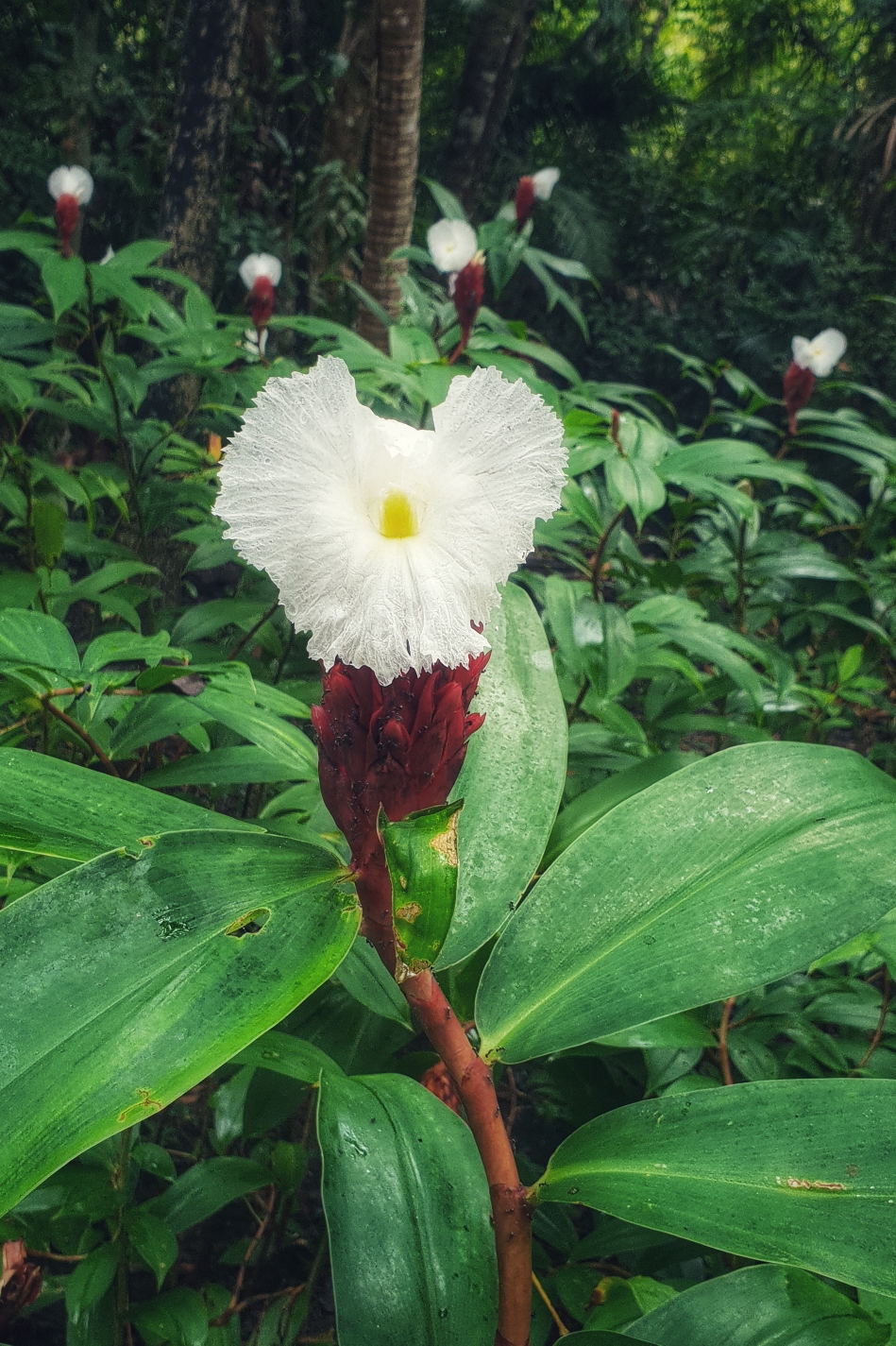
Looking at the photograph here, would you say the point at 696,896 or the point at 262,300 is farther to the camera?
the point at 262,300

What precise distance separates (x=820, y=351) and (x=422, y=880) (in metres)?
Answer: 1.96

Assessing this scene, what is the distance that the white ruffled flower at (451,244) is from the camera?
5.74ft

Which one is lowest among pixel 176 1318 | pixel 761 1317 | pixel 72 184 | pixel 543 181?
pixel 176 1318

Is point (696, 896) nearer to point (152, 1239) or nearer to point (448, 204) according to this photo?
point (152, 1239)

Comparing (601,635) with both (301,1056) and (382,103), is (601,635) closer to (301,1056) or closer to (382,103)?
(301,1056)

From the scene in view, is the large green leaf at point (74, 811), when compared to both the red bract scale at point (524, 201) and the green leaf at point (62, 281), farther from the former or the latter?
the red bract scale at point (524, 201)

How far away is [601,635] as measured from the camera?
97 centimetres

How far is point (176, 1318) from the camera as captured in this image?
0.80 metres

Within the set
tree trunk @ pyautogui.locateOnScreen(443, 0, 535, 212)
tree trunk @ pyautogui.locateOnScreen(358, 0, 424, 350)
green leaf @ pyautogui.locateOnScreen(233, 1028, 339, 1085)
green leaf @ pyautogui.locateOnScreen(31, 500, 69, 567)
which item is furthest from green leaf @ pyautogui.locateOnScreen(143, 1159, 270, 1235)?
tree trunk @ pyautogui.locateOnScreen(443, 0, 535, 212)

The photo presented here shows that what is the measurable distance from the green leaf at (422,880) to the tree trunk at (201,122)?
2.57m

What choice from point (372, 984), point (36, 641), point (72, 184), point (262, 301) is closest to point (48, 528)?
point (36, 641)

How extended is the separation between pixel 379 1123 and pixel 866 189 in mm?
7235

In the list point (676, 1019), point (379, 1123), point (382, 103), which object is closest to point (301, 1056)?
point (379, 1123)

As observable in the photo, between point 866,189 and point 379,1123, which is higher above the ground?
point 866,189
